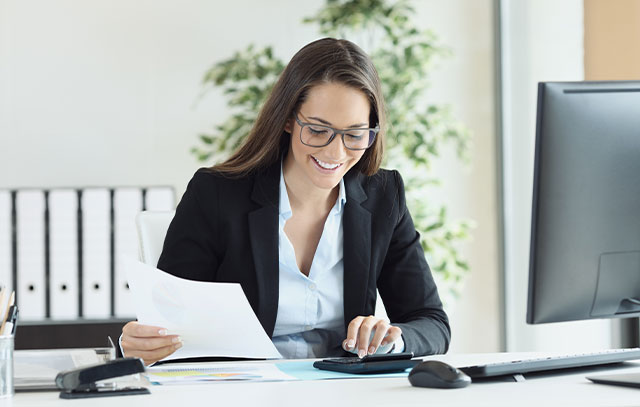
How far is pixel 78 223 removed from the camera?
2957 millimetres

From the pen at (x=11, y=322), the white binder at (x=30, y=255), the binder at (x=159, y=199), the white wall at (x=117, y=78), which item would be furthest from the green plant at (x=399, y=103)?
the pen at (x=11, y=322)

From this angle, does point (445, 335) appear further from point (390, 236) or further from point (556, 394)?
point (556, 394)

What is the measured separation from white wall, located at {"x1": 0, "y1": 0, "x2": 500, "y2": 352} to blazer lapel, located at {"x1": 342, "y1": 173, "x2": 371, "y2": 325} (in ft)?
5.78

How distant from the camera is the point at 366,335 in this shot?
139 centimetres

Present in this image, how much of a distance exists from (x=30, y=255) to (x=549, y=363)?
2117mm

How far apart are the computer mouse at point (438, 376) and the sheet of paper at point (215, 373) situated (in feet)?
0.61

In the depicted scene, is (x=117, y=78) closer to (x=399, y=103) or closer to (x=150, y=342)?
(x=399, y=103)

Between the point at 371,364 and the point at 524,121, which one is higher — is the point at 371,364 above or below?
below

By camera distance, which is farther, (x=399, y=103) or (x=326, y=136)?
(x=399, y=103)

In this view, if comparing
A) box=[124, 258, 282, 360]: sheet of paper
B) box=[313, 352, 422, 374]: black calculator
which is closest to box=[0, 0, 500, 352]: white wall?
box=[124, 258, 282, 360]: sheet of paper

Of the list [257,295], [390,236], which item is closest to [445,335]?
[390,236]

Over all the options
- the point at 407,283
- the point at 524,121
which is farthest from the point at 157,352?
the point at 524,121

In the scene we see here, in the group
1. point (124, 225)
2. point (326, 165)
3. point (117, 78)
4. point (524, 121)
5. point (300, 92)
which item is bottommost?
point (124, 225)

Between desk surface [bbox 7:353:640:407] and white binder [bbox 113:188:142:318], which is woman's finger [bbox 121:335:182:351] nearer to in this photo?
desk surface [bbox 7:353:640:407]
